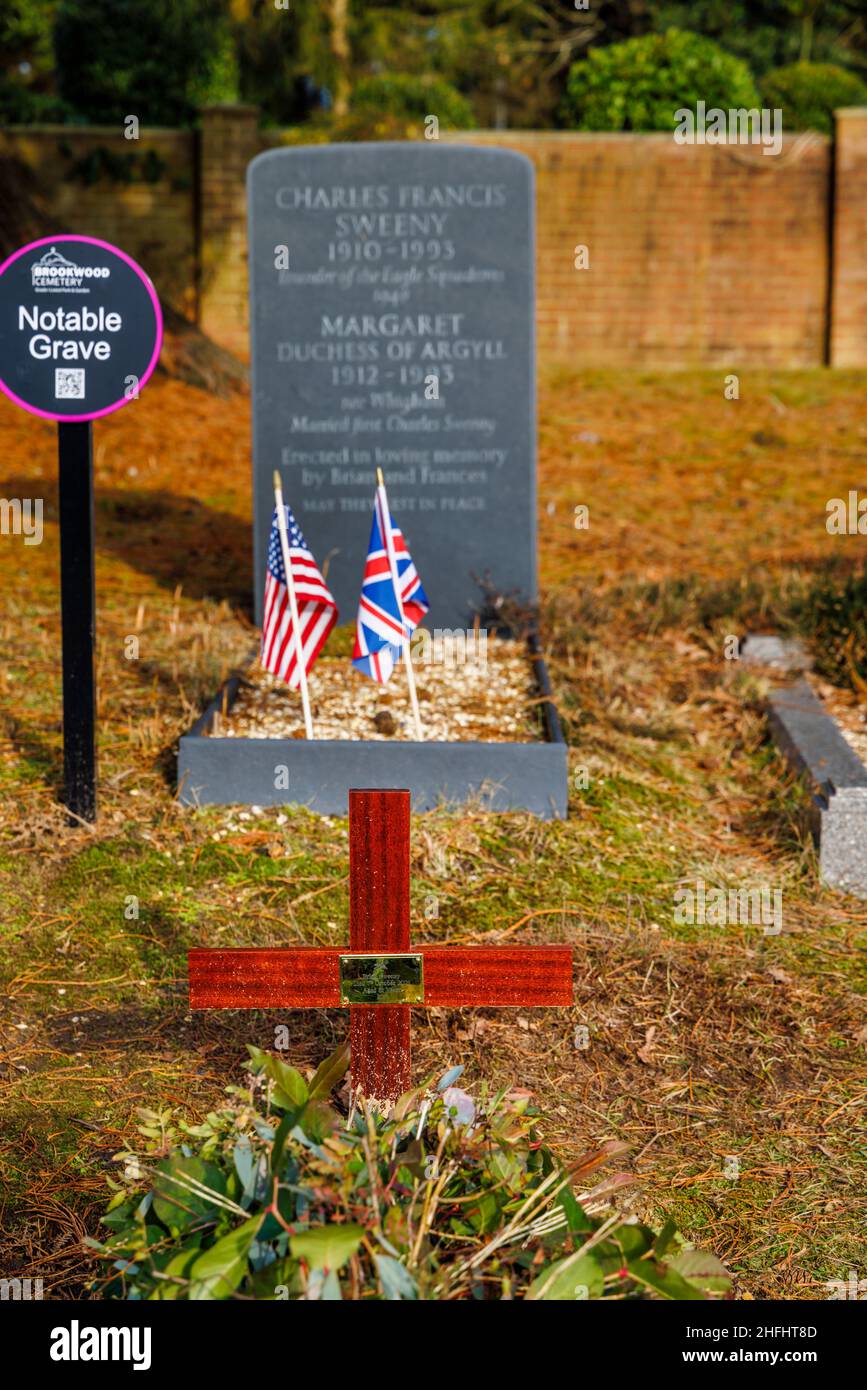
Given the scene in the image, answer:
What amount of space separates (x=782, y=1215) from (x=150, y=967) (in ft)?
6.08

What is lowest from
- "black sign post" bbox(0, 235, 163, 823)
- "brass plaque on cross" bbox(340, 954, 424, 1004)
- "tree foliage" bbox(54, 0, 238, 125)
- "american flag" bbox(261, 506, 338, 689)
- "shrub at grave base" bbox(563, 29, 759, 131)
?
"brass plaque on cross" bbox(340, 954, 424, 1004)

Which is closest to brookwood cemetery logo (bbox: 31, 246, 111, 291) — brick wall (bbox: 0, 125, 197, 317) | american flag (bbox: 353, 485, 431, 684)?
american flag (bbox: 353, 485, 431, 684)

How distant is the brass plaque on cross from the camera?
2734 millimetres

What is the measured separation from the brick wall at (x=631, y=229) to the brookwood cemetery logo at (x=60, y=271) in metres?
10.0

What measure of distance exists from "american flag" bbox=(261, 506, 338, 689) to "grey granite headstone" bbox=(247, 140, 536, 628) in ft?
5.15

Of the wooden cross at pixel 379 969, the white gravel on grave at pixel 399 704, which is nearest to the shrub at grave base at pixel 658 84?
the white gravel on grave at pixel 399 704

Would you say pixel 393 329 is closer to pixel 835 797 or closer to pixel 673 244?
pixel 835 797

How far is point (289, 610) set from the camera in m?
4.90

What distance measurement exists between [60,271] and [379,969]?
2.84m

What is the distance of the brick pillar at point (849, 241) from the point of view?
14047 millimetres

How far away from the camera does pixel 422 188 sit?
21.3 feet

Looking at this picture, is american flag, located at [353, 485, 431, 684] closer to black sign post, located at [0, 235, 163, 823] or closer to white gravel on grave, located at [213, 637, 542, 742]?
white gravel on grave, located at [213, 637, 542, 742]

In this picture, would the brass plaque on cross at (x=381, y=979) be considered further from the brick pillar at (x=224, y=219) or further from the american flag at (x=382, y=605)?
the brick pillar at (x=224, y=219)

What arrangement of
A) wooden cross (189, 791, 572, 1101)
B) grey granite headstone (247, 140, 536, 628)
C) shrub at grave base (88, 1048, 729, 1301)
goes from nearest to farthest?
shrub at grave base (88, 1048, 729, 1301) → wooden cross (189, 791, 572, 1101) → grey granite headstone (247, 140, 536, 628)
